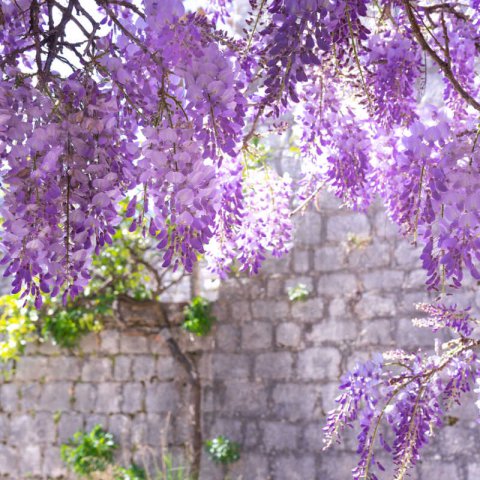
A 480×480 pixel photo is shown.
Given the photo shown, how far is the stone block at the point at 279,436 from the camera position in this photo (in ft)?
15.3

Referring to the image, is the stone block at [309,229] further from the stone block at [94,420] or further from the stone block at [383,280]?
the stone block at [94,420]

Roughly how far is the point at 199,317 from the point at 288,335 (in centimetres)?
51

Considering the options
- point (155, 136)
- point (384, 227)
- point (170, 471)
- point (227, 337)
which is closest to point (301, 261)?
point (384, 227)

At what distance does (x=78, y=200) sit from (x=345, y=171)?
1.11 m

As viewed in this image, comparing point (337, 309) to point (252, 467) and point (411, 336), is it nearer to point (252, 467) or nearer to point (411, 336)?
point (411, 336)

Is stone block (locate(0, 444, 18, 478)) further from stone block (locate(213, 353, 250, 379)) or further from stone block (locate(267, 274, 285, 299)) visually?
stone block (locate(267, 274, 285, 299))

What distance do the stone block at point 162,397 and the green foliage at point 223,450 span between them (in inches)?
13.4

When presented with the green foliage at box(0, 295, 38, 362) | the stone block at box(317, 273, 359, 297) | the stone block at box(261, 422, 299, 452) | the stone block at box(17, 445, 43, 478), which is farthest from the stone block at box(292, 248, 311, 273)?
the stone block at box(17, 445, 43, 478)

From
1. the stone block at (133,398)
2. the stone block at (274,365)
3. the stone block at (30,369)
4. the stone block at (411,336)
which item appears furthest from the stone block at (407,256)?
the stone block at (30,369)

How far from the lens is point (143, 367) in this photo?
510 centimetres

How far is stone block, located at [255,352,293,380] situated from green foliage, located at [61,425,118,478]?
93cm

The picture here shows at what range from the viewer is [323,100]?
275 centimetres

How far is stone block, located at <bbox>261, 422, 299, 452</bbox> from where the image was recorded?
183 inches

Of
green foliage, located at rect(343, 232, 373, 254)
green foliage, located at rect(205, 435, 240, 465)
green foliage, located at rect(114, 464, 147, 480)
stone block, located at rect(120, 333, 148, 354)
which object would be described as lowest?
green foliage, located at rect(114, 464, 147, 480)
